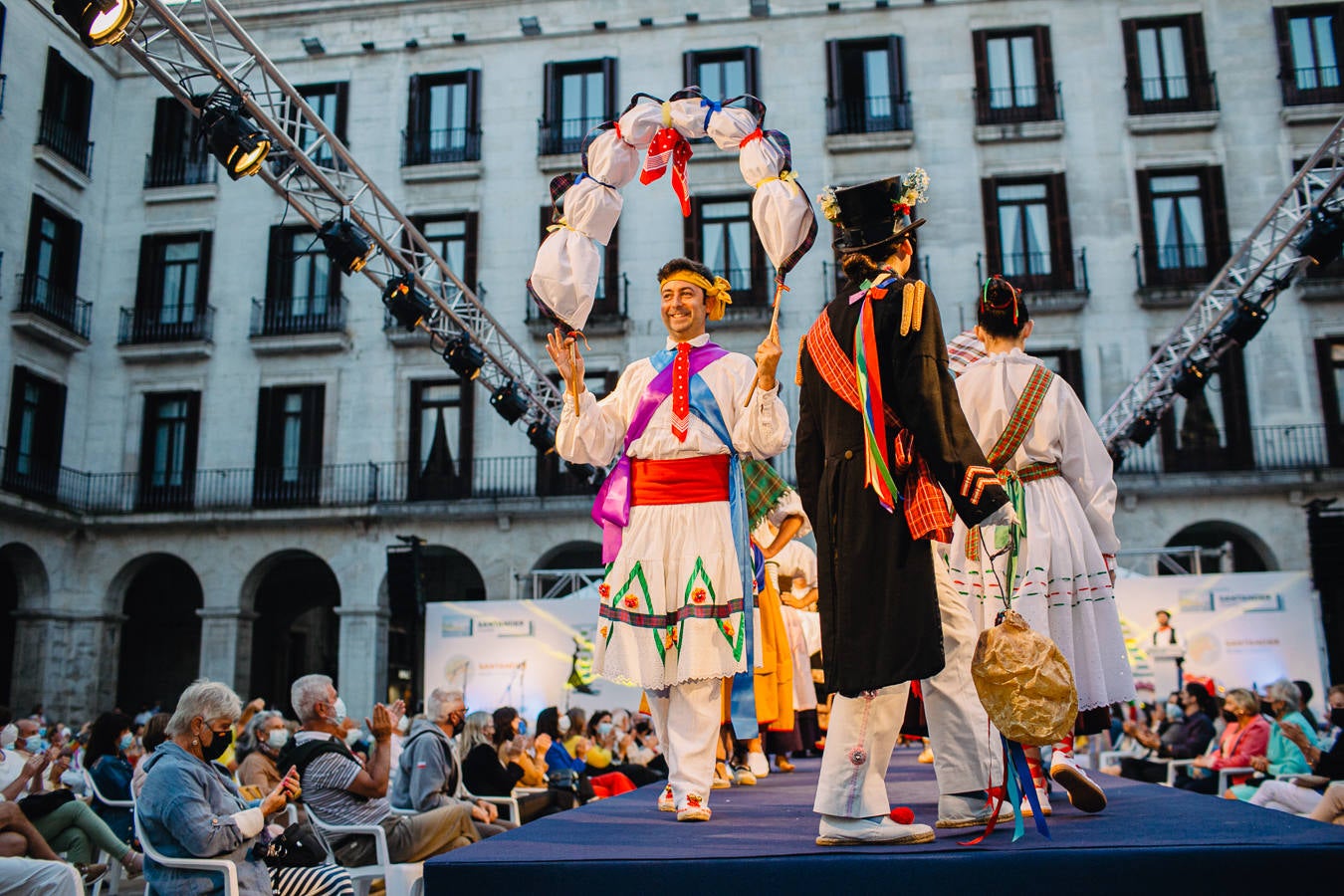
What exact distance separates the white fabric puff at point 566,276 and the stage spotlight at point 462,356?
10.2 metres

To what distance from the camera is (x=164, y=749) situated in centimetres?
520

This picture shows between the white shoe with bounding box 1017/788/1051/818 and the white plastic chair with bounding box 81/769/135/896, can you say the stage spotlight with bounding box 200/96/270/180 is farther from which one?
the white shoe with bounding box 1017/788/1051/818

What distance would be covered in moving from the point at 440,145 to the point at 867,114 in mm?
8617

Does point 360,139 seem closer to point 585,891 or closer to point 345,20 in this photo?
point 345,20

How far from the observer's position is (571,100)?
23.9m

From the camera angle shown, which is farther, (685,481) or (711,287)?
(711,287)

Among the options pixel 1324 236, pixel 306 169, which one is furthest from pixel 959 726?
pixel 1324 236

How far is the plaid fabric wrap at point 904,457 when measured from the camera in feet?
11.8

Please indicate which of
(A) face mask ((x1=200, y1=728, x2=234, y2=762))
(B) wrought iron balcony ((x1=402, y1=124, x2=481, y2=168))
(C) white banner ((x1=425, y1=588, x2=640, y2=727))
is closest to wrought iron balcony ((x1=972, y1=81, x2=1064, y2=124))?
(B) wrought iron balcony ((x1=402, y1=124, x2=481, y2=168))

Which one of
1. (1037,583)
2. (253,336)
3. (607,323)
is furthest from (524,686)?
(1037,583)

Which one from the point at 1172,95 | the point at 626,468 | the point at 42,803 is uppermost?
the point at 1172,95

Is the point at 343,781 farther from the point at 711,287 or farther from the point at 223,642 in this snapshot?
the point at 223,642

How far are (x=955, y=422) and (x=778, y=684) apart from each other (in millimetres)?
3838

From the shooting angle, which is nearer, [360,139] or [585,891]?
[585,891]
